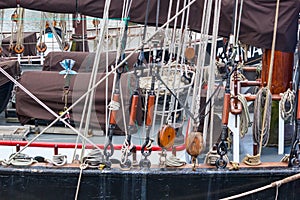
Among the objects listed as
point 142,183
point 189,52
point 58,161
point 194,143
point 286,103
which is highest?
point 189,52

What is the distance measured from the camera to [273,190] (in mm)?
4004

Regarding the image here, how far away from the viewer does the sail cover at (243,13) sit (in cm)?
427

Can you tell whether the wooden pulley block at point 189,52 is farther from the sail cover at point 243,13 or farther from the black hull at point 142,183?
the black hull at point 142,183

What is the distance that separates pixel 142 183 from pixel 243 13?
68.5 inches

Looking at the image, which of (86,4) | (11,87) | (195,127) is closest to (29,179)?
(195,127)

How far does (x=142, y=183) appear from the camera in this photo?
157 inches

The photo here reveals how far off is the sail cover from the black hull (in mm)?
1172

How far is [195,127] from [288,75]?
5.42ft

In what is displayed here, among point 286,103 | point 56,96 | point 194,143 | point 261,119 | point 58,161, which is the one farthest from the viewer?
point 56,96

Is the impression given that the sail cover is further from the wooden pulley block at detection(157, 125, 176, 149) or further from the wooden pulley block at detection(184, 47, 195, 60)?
the wooden pulley block at detection(157, 125, 176, 149)

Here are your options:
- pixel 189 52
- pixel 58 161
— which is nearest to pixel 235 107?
pixel 189 52

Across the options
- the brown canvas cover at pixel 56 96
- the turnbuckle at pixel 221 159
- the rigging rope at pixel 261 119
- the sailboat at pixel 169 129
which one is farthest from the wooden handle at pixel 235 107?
the brown canvas cover at pixel 56 96

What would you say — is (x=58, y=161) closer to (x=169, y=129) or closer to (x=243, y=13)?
(x=169, y=129)

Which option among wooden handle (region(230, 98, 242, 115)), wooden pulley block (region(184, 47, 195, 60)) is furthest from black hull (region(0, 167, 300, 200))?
wooden pulley block (region(184, 47, 195, 60))
